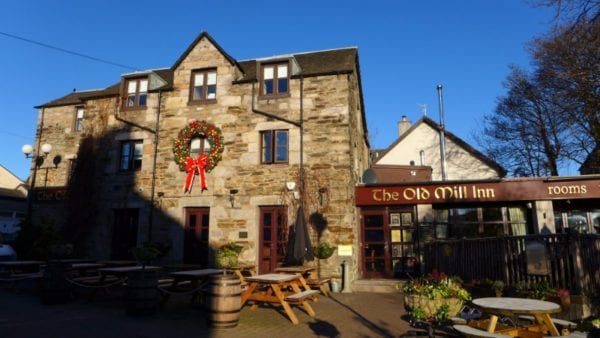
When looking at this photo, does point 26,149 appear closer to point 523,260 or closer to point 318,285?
point 318,285

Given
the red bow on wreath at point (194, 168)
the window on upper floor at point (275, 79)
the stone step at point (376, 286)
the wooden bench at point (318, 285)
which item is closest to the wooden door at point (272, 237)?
the wooden bench at point (318, 285)

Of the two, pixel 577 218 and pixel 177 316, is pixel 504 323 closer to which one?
pixel 177 316

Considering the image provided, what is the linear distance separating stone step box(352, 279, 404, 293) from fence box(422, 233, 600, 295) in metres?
1.71

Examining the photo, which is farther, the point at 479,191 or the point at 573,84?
the point at 573,84

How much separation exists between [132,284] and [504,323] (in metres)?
6.80

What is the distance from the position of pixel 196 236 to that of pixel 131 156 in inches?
175

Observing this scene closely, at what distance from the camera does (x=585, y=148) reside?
22062 millimetres

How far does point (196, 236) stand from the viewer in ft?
46.9

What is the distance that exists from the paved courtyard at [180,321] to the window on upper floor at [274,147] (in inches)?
225

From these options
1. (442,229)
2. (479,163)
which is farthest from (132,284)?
(479,163)

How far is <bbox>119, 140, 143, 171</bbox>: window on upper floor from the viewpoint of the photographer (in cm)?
1569

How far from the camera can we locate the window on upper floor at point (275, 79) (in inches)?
574

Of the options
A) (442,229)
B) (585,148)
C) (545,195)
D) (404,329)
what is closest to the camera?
(404,329)

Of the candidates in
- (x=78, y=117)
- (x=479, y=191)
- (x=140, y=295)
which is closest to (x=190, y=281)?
(x=140, y=295)
